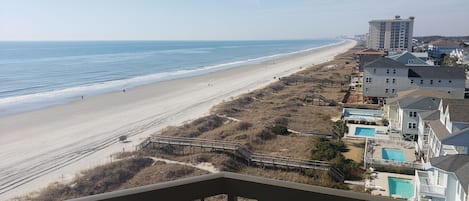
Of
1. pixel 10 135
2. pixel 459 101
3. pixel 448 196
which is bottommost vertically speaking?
pixel 10 135

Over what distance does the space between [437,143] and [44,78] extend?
52.6 m

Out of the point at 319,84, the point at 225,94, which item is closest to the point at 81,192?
the point at 225,94

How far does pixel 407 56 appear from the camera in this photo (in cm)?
4216

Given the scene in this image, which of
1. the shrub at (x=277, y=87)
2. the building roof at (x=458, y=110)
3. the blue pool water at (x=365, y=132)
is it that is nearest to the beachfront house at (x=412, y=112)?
the blue pool water at (x=365, y=132)

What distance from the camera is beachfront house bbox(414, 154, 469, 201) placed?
10.2m

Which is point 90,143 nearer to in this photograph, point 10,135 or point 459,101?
point 10,135

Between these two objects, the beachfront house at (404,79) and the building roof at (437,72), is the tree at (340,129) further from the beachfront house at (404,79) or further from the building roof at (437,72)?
the building roof at (437,72)

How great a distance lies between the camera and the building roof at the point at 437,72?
2905 cm

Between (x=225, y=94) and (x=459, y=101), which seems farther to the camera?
(x=225, y=94)

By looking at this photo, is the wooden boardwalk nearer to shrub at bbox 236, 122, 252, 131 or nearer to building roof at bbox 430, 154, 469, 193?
shrub at bbox 236, 122, 252, 131

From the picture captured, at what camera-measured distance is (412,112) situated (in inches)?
814

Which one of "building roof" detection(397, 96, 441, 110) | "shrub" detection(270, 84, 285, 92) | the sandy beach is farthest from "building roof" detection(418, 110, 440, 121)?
"shrub" detection(270, 84, 285, 92)

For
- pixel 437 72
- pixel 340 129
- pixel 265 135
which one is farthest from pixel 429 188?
pixel 437 72

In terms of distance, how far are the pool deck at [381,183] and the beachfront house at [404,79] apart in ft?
50.5
